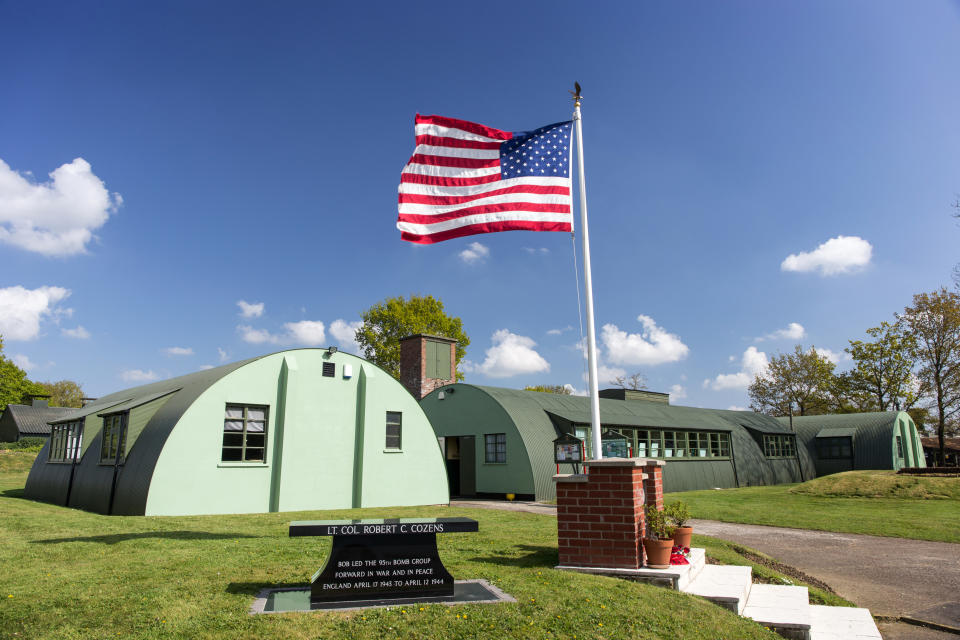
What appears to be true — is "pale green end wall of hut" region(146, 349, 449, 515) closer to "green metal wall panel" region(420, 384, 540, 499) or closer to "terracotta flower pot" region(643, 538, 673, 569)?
"green metal wall panel" region(420, 384, 540, 499)

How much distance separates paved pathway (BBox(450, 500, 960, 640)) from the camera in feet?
23.5

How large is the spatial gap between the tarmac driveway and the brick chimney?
13.5 metres

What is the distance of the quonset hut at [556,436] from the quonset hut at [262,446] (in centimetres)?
367

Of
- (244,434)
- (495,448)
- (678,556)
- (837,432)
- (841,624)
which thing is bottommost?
(841,624)

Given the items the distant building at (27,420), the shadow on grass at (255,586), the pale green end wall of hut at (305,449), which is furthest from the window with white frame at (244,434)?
the distant building at (27,420)

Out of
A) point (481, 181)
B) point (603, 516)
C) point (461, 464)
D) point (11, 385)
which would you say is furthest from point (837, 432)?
point (11, 385)

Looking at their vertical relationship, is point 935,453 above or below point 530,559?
above

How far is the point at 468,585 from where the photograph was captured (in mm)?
6086

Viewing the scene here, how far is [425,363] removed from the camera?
25.4 metres

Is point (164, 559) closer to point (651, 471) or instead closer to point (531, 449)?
point (651, 471)

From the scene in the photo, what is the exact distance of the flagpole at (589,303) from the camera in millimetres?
7668

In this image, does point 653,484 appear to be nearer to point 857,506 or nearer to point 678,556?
point 678,556

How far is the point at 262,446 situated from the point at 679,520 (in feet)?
38.0

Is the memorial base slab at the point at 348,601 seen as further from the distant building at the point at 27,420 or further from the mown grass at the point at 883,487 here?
the distant building at the point at 27,420
